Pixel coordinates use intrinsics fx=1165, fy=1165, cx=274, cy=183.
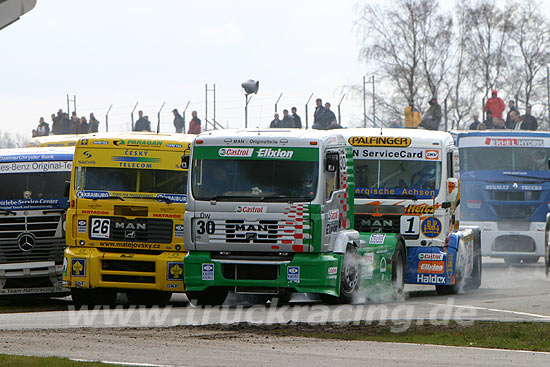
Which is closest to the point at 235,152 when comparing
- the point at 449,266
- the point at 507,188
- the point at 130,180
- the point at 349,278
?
the point at 130,180

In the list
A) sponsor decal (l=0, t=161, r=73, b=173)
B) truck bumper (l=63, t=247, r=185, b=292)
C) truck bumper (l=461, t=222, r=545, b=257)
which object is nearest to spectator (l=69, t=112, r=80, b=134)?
truck bumper (l=461, t=222, r=545, b=257)

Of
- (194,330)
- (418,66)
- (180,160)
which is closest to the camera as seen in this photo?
(194,330)

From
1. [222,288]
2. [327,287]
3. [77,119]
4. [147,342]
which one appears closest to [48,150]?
[222,288]

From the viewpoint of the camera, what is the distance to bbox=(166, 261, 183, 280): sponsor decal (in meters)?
17.4

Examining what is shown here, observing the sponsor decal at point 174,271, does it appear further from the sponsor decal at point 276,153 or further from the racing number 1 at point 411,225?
the racing number 1 at point 411,225

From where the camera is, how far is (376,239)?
18453 mm

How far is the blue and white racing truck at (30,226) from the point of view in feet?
61.0

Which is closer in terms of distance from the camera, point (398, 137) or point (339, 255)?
point (339, 255)

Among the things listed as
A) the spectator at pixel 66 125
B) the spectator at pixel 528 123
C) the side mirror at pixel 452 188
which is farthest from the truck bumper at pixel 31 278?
the spectator at pixel 66 125

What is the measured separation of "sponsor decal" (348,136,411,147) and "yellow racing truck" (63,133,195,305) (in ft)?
10.7

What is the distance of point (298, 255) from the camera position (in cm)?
1627

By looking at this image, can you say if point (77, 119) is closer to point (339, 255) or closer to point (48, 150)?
point (48, 150)

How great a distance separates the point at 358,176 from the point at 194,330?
19.5 feet

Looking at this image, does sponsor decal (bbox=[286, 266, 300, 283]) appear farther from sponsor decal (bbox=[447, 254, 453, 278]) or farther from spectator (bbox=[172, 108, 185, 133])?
spectator (bbox=[172, 108, 185, 133])
